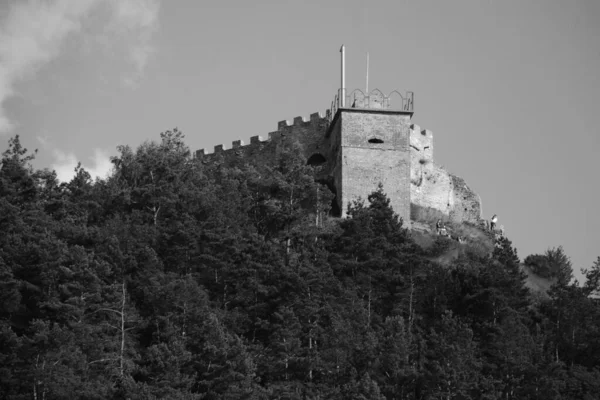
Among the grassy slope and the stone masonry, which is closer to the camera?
the grassy slope

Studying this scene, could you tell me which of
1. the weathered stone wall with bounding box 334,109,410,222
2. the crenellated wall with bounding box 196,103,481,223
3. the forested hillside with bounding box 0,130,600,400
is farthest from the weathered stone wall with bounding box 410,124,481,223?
the forested hillside with bounding box 0,130,600,400

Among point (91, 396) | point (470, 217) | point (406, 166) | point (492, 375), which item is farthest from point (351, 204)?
point (91, 396)

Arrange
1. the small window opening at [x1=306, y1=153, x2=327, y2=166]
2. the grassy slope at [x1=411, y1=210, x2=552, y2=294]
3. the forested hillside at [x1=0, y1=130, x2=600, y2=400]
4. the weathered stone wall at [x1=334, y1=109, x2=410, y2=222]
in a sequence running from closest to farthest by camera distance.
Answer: the forested hillside at [x1=0, y1=130, x2=600, y2=400] < the grassy slope at [x1=411, y1=210, x2=552, y2=294] < the weathered stone wall at [x1=334, y1=109, x2=410, y2=222] < the small window opening at [x1=306, y1=153, x2=327, y2=166]

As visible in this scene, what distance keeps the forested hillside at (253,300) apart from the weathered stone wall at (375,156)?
5.06 ft

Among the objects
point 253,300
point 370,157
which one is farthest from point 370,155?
point 253,300

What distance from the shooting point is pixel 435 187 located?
64.1 meters

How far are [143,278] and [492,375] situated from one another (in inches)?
506

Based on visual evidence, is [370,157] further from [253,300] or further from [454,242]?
[253,300]

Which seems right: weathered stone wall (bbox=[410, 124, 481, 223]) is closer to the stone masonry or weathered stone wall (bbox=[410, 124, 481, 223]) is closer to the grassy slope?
the stone masonry

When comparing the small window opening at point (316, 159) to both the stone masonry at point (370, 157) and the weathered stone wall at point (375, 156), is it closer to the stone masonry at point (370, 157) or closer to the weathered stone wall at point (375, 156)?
the stone masonry at point (370, 157)

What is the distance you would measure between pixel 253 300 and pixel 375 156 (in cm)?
1190

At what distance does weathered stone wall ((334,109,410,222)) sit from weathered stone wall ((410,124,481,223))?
8.31 ft

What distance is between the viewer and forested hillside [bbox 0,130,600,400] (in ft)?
147

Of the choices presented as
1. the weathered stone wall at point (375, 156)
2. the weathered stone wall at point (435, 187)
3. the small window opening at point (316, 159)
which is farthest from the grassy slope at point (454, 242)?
the small window opening at point (316, 159)
